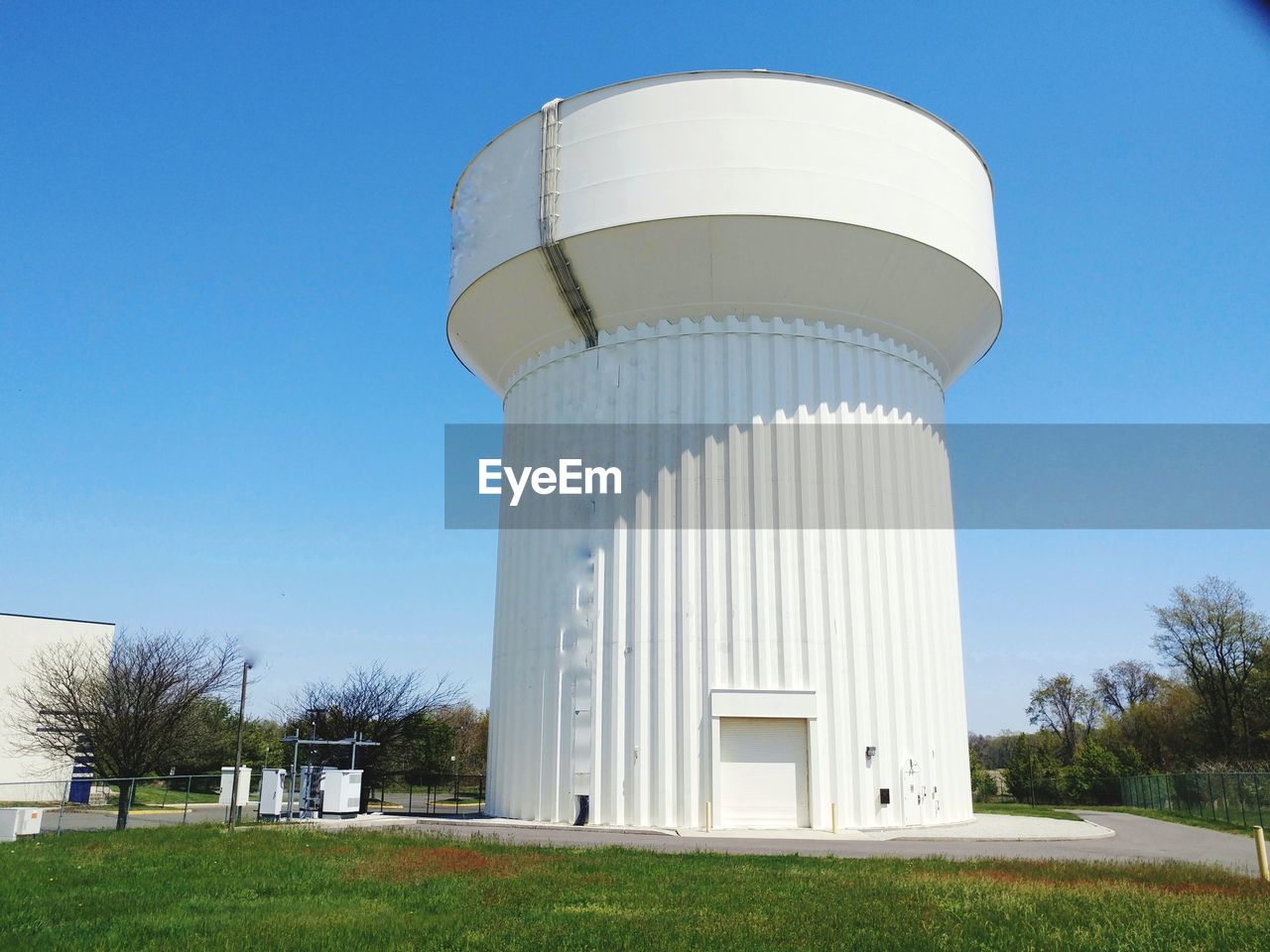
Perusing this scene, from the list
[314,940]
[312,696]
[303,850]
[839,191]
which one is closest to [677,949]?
[314,940]

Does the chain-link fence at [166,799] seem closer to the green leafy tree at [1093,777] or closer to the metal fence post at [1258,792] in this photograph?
the metal fence post at [1258,792]

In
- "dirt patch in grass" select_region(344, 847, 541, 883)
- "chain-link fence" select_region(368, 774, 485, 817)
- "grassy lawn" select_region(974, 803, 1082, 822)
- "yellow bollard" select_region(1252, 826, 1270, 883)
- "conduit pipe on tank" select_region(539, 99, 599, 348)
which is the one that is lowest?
"chain-link fence" select_region(368, 774, 485, 817)

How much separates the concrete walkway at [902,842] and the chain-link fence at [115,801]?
949 cm

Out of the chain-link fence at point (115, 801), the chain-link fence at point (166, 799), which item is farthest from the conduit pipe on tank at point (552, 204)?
the chain-link fence at point (115, 801)

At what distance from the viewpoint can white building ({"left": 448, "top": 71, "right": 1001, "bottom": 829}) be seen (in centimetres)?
1744

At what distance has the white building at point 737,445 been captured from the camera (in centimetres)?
1744

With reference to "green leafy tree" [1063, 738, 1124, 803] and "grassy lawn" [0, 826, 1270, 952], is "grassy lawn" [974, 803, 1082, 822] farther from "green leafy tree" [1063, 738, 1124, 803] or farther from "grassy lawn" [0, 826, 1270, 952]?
"green leafy tree" [1063, 738, 1124, 803]

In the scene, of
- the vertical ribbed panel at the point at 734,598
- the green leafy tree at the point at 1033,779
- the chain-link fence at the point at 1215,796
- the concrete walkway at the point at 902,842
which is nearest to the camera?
the concrete walkway at the point at 902,842

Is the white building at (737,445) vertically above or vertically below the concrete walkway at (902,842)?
above

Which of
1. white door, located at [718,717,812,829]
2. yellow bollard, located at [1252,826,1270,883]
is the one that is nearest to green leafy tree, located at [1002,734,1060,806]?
white door, located at [718,717,812,829]

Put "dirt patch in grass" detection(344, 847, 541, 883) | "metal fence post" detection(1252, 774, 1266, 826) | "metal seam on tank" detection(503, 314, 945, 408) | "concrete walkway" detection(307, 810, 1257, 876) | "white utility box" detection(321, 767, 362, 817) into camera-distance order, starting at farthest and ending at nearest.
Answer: "metal fence post" detection(1252, 774, 1266, 826) → "white utility box" detection(321, 767, 362, 817) → "metal seam on tank" detection(503, 314, 945, 408) → "concrete walkway" detection(307, 810, 1257, 876) → "dirt patch in grass" detection(344, 847, 541, 883)

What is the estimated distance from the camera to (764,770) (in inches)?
691

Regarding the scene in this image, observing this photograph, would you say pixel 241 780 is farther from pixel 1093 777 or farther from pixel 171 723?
pixel 1093 777

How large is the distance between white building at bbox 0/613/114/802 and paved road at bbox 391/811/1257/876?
30023 millimetres
